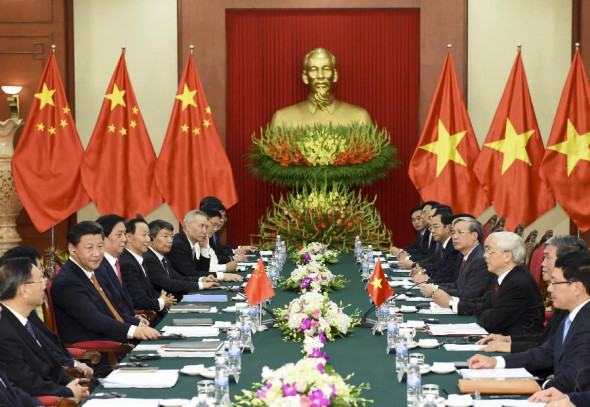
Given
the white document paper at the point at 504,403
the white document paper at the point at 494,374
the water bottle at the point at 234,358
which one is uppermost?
the water bottle at the point at 234,358

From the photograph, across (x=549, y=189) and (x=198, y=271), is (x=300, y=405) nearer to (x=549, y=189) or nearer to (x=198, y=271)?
(x=198, y=271)

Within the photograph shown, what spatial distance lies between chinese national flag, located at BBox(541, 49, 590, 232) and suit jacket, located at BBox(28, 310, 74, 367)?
20.6 ft

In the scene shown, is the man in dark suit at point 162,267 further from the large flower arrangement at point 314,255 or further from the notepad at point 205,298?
the large flower arrangement at point 314,255

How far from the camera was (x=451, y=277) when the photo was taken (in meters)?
7.59

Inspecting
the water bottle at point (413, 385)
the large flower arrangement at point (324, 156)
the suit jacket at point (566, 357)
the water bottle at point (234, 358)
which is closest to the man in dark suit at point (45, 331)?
the water bottle at point (234, 358)

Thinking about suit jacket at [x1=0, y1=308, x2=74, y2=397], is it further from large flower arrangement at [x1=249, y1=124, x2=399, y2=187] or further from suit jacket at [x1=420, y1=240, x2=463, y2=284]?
large flower arrangement at [x1=249, y1=124, x2=399, y2=187]

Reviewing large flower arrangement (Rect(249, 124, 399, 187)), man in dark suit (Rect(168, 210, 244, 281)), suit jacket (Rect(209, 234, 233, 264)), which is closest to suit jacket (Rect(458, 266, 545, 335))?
man in dark suit (Rect(168, 210, 244, 281))

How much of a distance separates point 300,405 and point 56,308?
290 centimetres

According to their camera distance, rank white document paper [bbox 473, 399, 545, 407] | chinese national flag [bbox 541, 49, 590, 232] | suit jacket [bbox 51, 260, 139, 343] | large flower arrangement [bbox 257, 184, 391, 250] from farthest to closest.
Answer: chinese national flag [bbox 541, 49, 590, 232]
large flower arrangement [bbox 257, 184, 391, 250]
suit jacket [bbox 51, 260, 139, 343]
white document paper [bbox 473, 399, 545, 407]

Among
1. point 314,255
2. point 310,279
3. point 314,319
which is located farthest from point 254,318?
point 314,255

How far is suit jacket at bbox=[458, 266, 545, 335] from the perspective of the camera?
5133 millimetres

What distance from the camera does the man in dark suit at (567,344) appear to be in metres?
3.82

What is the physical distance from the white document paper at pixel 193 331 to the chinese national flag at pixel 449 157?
5.61 metres

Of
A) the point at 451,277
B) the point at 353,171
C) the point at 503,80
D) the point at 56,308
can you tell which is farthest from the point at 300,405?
the point at 503,80
